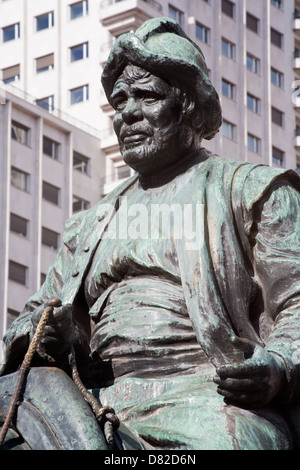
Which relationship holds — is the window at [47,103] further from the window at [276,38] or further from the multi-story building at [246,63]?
the window at [276,38]

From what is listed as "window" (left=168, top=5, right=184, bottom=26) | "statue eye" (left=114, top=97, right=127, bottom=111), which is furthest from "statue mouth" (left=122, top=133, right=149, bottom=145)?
"window" (left=168, top=5, right=184, bottom=26)

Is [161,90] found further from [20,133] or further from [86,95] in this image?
[86,95]

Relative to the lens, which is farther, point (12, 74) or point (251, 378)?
point (12, 74)

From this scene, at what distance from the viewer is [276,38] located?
260ft

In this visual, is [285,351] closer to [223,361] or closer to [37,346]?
[223,361]

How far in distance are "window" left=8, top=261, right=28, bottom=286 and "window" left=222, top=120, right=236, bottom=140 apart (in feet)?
46.2

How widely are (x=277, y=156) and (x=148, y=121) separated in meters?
67.9

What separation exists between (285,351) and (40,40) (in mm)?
67010

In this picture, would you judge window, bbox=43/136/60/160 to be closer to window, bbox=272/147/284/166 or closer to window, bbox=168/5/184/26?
window, bbox=168/5/184/26

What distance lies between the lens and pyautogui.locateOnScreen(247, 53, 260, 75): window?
77.3 metres

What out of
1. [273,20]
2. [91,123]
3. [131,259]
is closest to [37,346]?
[131,259]

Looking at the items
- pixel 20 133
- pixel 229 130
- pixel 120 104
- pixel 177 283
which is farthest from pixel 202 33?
pixel 177 283

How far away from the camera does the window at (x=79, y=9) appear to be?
7350cm

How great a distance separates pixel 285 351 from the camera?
9117mm
